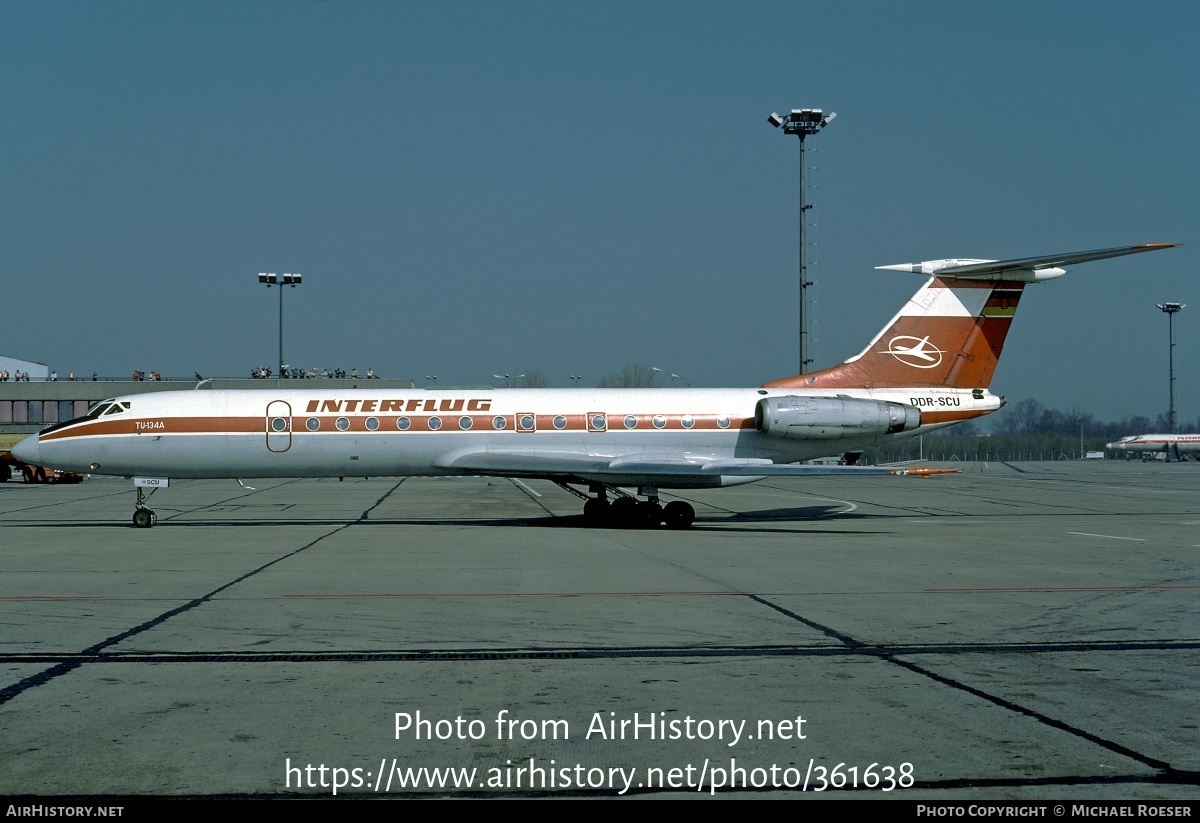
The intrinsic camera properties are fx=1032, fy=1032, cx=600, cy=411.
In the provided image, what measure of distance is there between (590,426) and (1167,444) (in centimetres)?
8178

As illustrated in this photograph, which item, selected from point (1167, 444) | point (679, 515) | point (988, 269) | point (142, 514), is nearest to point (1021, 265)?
point (988, 269)

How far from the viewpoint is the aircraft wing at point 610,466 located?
21234mm

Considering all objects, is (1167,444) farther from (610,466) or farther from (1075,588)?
(1075,588)

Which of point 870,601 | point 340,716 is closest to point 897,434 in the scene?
point 870,601

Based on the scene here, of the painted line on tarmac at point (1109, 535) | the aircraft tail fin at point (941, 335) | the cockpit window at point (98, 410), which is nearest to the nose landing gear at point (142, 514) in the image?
the cockpit window at point (98, 410)

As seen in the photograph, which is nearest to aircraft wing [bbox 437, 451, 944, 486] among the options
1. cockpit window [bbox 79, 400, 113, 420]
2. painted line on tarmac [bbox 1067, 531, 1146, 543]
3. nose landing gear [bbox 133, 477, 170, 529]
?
painted line on tarmac [bbox 1067, 531, 1146, 543]

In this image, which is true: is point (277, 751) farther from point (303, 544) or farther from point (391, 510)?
point (391, 510)

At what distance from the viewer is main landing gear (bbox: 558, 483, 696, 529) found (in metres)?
21.7

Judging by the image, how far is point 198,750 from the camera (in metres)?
5.93

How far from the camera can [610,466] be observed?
849 inches

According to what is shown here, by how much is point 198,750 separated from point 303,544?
485 inches

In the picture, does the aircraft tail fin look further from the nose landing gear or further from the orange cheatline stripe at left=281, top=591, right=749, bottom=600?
the nose landing gear

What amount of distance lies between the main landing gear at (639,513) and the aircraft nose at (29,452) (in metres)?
12.0

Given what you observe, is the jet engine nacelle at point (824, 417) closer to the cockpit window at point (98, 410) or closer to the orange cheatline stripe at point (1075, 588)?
the orange cheatline stripe at point (1075, 588)
